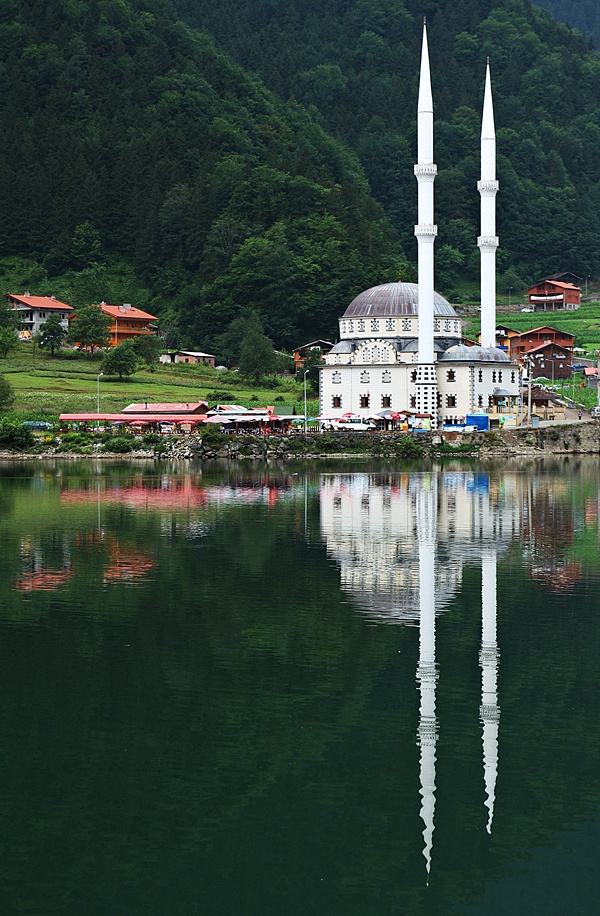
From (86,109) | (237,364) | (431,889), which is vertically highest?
(86,109)

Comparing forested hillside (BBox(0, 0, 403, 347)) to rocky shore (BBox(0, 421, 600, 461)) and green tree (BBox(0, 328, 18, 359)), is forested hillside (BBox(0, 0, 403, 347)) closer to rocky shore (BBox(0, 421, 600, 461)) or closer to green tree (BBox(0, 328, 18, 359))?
green tree (BBox(0, 328, 18, 359))

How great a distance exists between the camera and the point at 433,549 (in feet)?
110

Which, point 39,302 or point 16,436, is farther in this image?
point 39,302

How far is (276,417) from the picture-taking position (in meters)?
83.1

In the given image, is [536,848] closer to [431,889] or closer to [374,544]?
[431,889]


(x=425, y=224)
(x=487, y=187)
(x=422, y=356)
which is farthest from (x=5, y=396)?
(x=487, y=187)

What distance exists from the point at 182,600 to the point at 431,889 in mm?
13554

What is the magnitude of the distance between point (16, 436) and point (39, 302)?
39426 mm

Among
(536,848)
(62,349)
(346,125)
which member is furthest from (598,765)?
(346,125)

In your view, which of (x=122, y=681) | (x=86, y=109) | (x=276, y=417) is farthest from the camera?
(x=86, y=109)

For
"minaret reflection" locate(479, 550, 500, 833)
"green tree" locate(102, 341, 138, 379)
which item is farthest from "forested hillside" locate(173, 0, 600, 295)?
"minaret reflection" locate(479, 550, 500, 833)

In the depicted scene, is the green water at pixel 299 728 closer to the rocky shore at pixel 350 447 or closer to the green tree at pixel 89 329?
the rocky shore at pixel 350 447

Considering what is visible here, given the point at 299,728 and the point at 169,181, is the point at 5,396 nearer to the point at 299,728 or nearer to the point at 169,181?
the point at 169,181

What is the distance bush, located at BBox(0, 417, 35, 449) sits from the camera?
75625 mm
